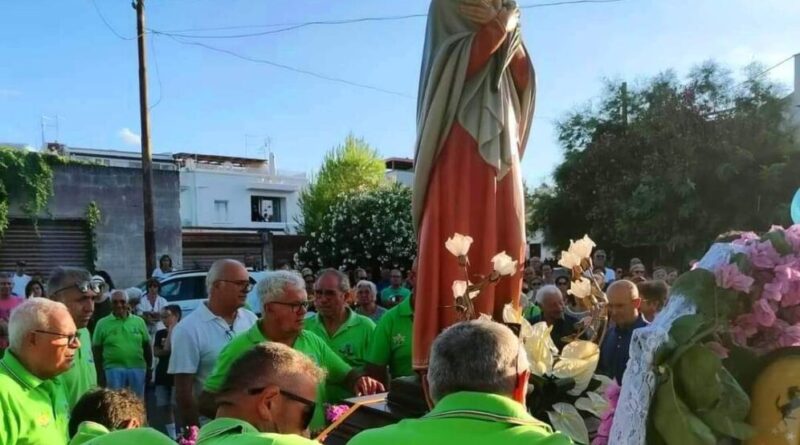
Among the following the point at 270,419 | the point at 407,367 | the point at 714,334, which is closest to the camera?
the point at 714,334

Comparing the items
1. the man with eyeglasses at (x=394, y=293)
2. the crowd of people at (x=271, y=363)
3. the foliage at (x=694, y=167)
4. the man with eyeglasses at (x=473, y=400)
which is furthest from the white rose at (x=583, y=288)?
the foliage at (x=694, y=167)

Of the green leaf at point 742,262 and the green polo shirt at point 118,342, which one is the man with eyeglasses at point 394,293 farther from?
the green leaf at point 742,262

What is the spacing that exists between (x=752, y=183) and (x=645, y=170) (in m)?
2.64

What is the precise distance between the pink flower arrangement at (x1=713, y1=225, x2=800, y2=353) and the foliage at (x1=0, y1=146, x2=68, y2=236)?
16.1 m

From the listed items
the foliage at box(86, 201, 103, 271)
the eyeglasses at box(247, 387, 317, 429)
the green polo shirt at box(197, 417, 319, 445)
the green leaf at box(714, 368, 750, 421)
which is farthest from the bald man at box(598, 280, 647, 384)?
the foliage at box(86, 201, 103, 271)

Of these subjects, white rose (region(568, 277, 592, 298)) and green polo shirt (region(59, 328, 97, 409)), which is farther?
green polo shirt (region(59, 328, 97, 409))

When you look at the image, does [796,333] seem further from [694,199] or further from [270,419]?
[694,199]

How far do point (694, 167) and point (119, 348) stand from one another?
12914mm

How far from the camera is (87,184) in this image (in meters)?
16.3

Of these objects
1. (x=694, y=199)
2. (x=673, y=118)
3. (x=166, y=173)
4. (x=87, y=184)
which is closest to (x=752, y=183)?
(x=694, y=199)

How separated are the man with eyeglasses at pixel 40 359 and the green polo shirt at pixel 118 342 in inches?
172

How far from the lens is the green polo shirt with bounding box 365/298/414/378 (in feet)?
13.7

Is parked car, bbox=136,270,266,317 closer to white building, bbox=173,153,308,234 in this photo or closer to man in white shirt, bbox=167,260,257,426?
man in white shirt, bbox=167,260,257,426

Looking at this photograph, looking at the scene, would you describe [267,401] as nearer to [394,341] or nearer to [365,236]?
[394,341]
